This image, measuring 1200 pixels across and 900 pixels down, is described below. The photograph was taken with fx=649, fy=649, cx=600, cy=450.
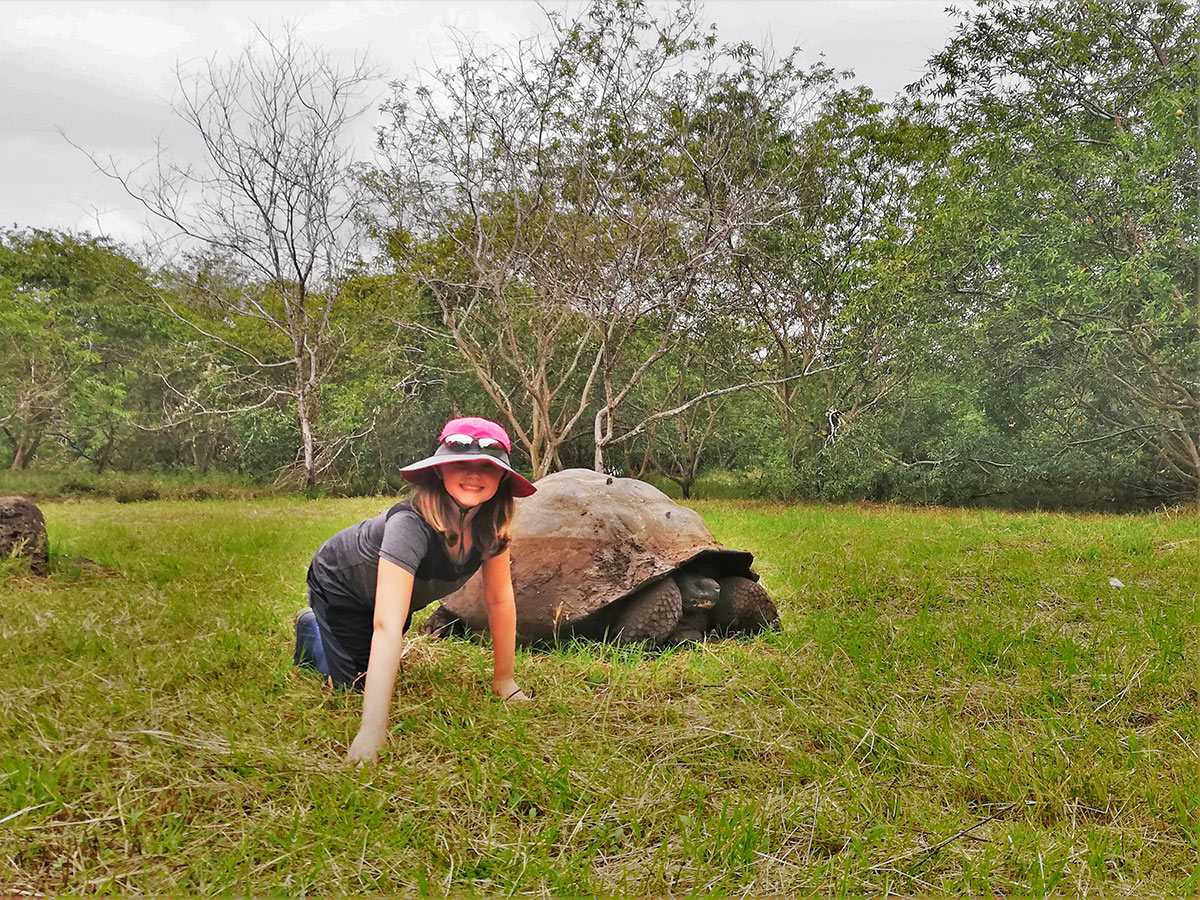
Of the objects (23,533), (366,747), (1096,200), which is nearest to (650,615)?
(366,747)

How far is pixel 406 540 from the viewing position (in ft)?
4.13

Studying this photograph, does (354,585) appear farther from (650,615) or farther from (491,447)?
(650,615)

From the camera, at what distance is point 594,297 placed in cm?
215

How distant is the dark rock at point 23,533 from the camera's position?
1632 mm

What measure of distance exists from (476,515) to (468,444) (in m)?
0.18

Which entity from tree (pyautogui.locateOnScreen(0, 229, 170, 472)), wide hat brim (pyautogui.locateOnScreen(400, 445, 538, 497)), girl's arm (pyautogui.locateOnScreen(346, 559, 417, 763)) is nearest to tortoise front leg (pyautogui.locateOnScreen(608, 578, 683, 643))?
wide hat brim (pyautogui.locateOnScreen(400, 445, 538, 497))

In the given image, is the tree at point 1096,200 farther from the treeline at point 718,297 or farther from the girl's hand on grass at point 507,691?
the girl's hand on grass at point 507,691

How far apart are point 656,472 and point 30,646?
164 centimetres

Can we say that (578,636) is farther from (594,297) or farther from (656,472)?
(594,297)

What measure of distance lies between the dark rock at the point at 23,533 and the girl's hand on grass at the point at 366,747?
1.14 meters

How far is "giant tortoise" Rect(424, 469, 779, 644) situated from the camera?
1957mm

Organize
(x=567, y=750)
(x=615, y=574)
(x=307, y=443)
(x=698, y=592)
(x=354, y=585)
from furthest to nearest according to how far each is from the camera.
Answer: (x=698, y=592) → (x=615, y=574) → (x=307, y=443) → (x=354, y=585) → (x=567, y=750)

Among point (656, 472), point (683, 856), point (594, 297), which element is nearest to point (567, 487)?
point (656, 472)

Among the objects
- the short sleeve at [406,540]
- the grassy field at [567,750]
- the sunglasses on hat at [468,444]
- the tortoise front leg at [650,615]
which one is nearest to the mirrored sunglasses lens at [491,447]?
the sunglasses on hat at [468,444]
